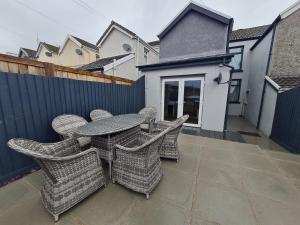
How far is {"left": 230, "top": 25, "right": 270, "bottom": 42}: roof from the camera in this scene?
9169 mm

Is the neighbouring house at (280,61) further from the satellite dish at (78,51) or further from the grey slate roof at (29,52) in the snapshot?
the grey slate roof at (29,52)

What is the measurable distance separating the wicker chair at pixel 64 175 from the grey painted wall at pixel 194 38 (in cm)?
648

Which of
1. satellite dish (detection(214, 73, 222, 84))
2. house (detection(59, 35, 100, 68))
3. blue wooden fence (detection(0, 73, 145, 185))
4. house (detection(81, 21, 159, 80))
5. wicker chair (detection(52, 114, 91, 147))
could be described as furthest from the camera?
house (detection(59, 35, 100, 68))

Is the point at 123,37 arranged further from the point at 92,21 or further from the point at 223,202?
the point at 223,202

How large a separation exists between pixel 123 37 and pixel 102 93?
297 inches

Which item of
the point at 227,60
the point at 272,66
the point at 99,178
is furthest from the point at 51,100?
the point at 272,66

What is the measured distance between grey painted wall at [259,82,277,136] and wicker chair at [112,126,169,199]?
5912 millimetres

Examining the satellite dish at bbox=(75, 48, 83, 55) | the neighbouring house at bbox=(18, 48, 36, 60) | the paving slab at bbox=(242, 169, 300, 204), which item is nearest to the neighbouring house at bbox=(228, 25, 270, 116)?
the paving slab at bbox=(242, 169, 300, 204)

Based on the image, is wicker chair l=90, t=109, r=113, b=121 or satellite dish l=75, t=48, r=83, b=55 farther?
satellite dish l=75, t=48, r=83, b=55

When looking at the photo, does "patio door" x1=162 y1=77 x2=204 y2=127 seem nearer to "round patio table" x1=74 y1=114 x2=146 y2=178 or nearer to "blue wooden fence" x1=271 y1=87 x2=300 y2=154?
"blue wooden fence" x1=271 y1=87 x2=300 y2=154

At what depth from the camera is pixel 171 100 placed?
5.91 metres

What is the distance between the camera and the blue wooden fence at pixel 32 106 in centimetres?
213

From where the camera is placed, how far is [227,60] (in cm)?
448

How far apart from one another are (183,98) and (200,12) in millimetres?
4174
